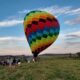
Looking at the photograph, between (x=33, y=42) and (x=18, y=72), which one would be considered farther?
(x=33, y=42)

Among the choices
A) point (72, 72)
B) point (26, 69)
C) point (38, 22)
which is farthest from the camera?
point (38, 22)

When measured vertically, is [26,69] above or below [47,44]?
below

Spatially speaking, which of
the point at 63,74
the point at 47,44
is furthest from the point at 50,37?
the point at 63,74

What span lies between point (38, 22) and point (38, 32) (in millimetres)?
1624

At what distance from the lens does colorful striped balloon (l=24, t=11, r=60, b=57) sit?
1886 inches

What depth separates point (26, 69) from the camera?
109 feet

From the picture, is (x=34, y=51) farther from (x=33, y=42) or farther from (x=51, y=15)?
(x=51, y=15)

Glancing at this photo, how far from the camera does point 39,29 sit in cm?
4800

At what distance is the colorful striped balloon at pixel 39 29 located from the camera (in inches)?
1886

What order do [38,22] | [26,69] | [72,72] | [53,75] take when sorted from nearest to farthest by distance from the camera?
[53,75], [72,72], [26,69], [38,22]

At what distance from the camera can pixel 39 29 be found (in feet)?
157

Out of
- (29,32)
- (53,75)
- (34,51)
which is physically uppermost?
(29,32)

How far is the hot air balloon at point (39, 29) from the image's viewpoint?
1886 inches

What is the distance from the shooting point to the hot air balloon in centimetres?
4791
